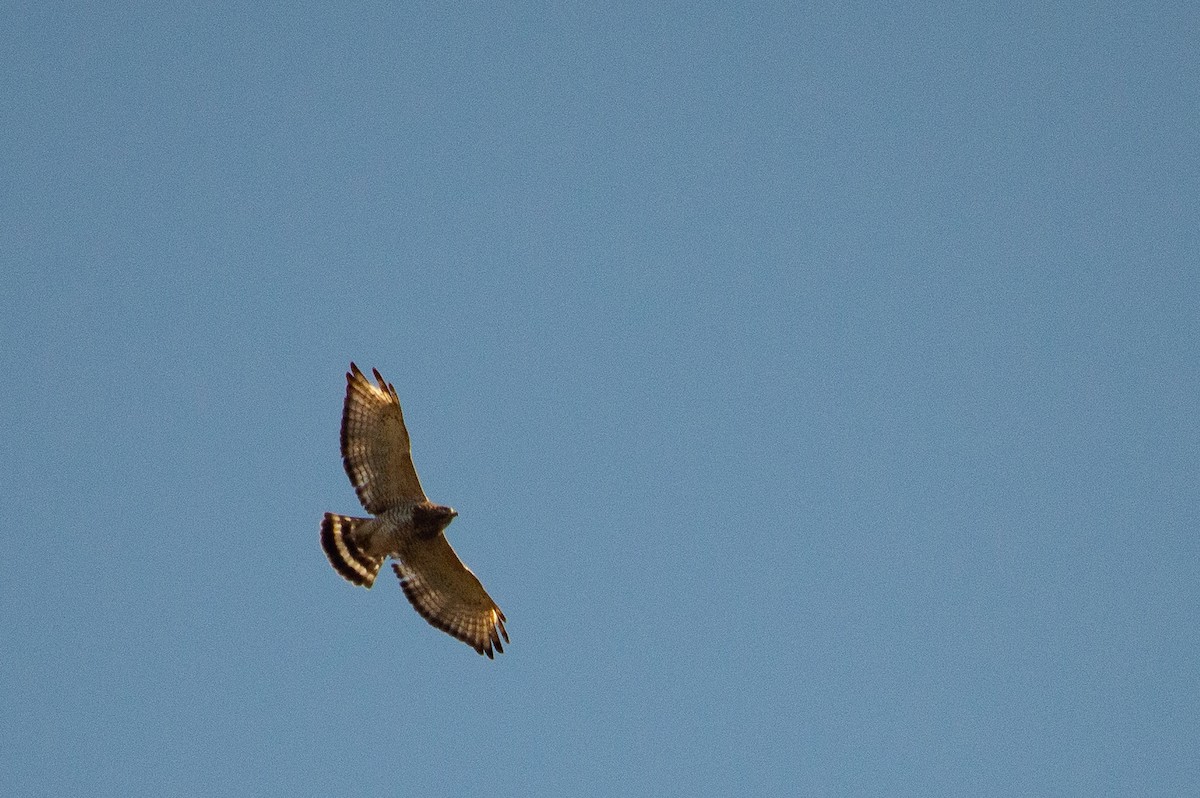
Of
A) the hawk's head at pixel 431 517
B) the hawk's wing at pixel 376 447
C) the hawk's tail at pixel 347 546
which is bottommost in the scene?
the hawk's tail at pixel 347 546

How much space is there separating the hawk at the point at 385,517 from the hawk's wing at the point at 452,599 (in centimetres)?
1

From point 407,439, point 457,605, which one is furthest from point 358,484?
point 457,605

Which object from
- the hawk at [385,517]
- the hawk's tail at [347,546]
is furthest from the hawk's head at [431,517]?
the hawk's tail at [347,546]

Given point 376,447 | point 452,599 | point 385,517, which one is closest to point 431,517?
point 385,517

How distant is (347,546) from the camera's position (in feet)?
54.4

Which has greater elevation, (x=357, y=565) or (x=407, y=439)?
(x=407, y=439)

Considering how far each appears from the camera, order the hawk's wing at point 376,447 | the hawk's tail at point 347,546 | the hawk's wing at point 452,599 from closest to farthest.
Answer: the hawk's wing at point 376,447 < the hawk's tail at point 347,546 < the hawk's wing at point 452,599

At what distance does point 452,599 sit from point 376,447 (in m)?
2.19

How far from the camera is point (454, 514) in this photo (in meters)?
16.3

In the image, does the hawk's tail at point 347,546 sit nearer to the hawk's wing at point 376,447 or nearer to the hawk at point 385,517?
the hawk at point 385,517

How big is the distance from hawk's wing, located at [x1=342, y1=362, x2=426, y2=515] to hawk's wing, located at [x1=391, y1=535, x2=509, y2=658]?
2.67 ft

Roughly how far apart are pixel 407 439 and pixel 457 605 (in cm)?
236

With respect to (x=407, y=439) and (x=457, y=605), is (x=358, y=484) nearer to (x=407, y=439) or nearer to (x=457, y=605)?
(x=407, y=439)

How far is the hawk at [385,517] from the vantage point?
16.2 meters
